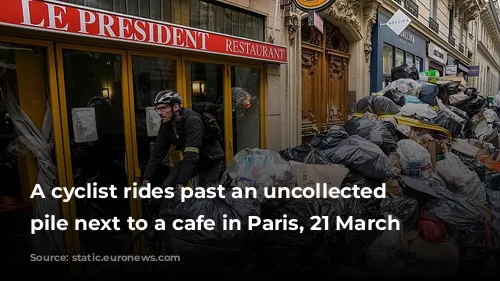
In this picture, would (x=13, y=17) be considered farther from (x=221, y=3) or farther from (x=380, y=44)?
(x=380, y=44)

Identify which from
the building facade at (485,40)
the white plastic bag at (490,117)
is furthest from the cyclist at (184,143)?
the building facade at (485,40)

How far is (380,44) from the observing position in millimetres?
9164

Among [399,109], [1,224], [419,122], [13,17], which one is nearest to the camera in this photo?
[13,17]

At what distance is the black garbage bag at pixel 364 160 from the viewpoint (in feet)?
11.4

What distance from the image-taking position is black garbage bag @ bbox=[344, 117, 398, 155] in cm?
439

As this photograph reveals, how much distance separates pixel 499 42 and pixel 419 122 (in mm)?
39837

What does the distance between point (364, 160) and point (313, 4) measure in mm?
2916

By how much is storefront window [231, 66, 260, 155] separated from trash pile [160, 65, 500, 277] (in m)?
1.43

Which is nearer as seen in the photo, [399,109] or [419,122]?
[419,122]

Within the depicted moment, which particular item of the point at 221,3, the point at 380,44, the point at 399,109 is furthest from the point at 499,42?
the point at 221,3

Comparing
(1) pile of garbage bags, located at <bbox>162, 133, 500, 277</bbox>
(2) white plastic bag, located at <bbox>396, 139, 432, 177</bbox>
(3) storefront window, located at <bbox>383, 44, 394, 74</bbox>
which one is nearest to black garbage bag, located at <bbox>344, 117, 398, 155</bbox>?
(2) white plastic bag, located at <bbox>396, 139, 432, 177</bbox>

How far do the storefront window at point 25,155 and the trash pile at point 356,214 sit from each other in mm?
1628

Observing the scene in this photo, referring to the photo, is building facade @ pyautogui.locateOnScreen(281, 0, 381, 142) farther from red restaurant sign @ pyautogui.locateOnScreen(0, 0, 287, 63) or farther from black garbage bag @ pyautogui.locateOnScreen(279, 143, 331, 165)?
black garbage bag @ pyautogui.locateOnScreen(279, 143, 331, 165)

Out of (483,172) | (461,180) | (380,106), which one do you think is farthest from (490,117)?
(461,180)
